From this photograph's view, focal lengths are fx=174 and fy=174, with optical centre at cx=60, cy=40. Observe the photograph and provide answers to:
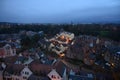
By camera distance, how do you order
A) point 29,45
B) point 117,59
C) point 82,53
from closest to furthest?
point 117,59 → point 82,53 → point 29,45

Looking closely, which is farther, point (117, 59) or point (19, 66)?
point (117, 59)

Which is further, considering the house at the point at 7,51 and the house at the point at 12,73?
the house at the point at 7,51

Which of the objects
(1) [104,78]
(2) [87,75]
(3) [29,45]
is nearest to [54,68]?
(2) [87,75]

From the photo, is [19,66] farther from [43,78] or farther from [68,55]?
[68,55]

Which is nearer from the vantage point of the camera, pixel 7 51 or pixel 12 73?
pixel 12 73

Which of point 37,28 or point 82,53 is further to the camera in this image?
point 37,28

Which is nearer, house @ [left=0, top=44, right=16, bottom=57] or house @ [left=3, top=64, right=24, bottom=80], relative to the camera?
house @ [left=3, top=64, right=24, bottom=80]

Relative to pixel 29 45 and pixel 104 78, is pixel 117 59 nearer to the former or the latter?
pixel 104 78

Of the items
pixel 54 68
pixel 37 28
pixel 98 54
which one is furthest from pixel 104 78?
pixel 37 28

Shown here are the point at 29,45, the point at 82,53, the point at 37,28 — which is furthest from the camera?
the point at 37,28
